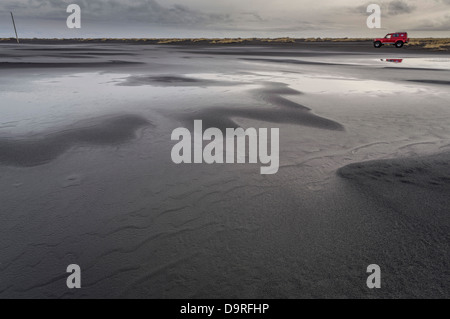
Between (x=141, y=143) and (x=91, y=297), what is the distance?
4.39 m

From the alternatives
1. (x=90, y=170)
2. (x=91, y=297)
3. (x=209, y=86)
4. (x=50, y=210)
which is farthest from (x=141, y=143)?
(x=209, y=86)

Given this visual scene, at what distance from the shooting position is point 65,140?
6.71 m

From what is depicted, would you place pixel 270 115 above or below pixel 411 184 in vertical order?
above

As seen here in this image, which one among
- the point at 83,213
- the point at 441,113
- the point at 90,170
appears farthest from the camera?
the point at 441,113

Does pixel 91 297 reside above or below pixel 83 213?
below

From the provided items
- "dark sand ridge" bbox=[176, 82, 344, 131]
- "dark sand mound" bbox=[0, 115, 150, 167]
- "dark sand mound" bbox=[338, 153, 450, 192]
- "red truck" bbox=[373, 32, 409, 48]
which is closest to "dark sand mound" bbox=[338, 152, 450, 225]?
"dark sand mound" bbox=[338, 153, 450, 192]

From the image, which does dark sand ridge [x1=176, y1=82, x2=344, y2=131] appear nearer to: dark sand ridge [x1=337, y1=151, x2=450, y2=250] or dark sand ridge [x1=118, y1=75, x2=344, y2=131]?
dark sand ridge [x1=118, y1=75, x2=344, y2=131]

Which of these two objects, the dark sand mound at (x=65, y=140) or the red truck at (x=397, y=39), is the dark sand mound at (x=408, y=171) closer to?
the dark sand mound at (x=65, y=140)

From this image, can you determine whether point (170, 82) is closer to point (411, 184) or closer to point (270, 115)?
point (270, 115)

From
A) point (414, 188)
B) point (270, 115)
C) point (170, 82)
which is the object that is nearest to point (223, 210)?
point (414, 188)

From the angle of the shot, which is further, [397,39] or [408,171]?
[397,39]

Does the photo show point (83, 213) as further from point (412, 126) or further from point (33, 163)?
point (412, 126)

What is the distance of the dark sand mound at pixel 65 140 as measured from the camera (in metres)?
5.72
